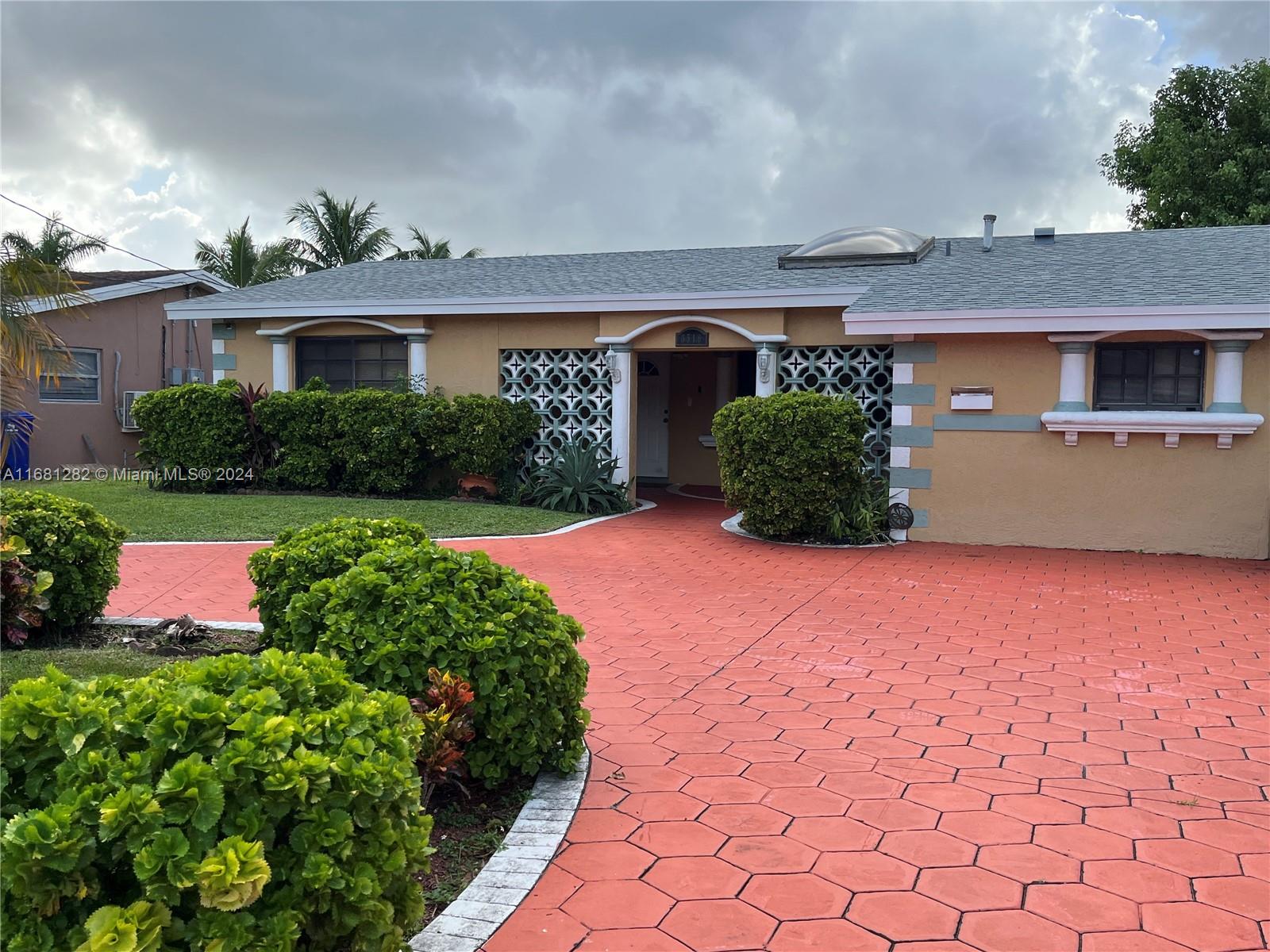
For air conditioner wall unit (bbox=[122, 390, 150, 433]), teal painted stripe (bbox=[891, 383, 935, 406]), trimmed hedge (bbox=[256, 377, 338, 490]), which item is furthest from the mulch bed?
air conditioner wall unit (bbox=[122, 390, 150, 433])

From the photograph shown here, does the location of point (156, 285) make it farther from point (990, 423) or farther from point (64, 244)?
point (990, 423)

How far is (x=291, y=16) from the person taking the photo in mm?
10828

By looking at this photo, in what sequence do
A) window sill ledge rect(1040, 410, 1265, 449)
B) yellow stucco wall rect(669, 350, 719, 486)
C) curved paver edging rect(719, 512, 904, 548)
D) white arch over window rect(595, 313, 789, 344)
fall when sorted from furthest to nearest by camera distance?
1. yellow stucco wall rect(669, 350, 719, 486)
2. white arch over window rect(595, 313, 789, 344)
3. curved paver edging rect(719, 512, 904, 548)
4. window sill ledge rect(1040, 410, 1265, 449)

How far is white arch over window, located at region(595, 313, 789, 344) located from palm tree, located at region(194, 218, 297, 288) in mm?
18189

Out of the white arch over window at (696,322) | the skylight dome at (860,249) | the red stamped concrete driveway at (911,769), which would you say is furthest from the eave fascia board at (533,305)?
the red stamped concrete driveway at (911,769)

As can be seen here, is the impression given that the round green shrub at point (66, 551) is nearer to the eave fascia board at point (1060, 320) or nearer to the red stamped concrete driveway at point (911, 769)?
the red stamped concrete driveway at point (911, 769)

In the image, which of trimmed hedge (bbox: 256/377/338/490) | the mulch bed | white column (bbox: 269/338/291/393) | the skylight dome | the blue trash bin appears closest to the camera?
the mulch bed

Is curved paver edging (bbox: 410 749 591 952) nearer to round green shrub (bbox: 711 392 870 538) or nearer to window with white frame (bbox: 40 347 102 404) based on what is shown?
round green shrub (bbox: 711 392 870 538)

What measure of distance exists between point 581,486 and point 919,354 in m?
4.86

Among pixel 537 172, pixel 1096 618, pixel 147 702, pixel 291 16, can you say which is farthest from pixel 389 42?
pixel 147 702

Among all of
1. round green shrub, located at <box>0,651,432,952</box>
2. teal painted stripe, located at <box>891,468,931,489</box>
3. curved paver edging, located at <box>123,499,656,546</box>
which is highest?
teal painted stripe, located at <box>891,468,931,489</box>

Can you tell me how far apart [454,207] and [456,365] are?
438 inches

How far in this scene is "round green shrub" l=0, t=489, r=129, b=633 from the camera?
554 cm

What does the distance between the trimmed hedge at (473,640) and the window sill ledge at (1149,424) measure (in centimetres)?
769
